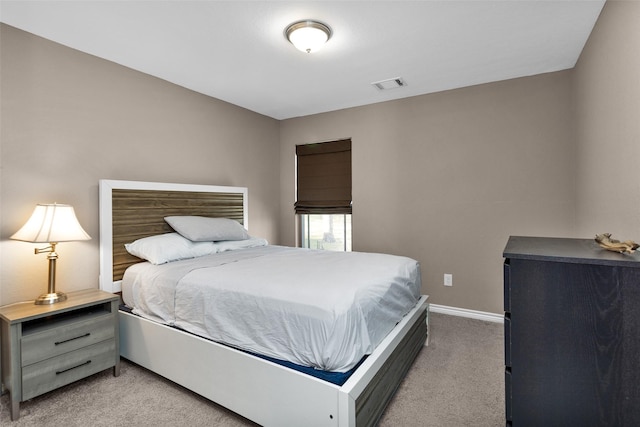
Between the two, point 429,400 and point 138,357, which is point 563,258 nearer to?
point 429,400

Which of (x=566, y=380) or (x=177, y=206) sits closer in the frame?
(x=566, y=380)

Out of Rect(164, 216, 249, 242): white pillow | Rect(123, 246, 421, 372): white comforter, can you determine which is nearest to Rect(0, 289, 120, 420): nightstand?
Rect(123, 246, 421, 372): white comforter

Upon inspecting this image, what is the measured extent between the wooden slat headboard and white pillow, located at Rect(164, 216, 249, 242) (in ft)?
0.49

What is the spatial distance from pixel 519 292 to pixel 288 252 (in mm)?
2075

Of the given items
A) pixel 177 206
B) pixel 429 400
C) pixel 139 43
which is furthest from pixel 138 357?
pixel 139 43

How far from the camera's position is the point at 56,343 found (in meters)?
1.96

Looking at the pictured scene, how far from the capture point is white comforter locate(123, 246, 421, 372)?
1538 mm

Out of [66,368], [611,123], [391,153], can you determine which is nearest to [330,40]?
[391,153]

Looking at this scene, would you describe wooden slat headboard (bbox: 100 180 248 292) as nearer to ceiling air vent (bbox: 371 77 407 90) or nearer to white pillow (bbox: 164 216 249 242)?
white pillow (bbox: 164 216 249 242)

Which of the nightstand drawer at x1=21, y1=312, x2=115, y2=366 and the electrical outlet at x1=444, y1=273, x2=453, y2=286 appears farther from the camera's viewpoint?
the electrical outlet at x1=444, y1=273, x2=453, y2=286

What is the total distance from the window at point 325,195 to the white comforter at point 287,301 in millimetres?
1625

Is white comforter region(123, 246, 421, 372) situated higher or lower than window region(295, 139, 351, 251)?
lower

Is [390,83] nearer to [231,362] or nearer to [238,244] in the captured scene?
[238,244]

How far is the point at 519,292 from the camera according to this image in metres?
1.12
